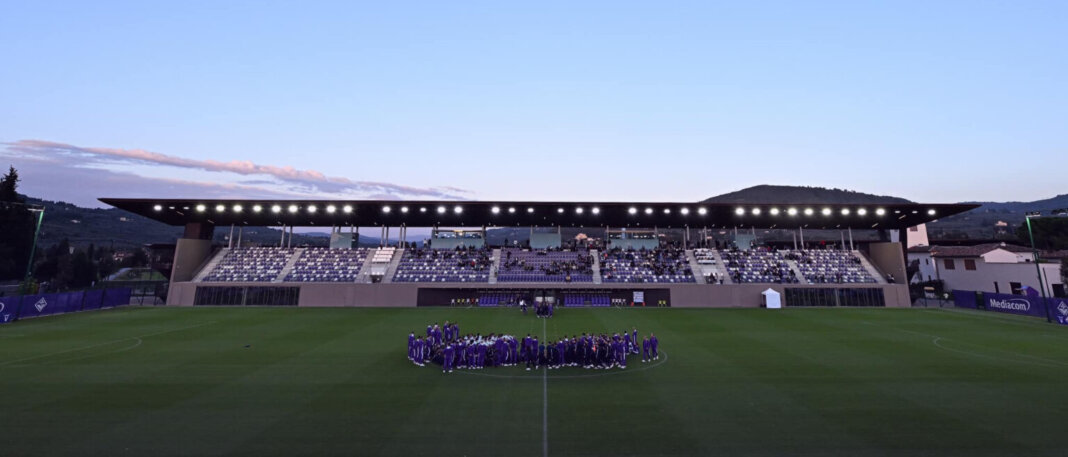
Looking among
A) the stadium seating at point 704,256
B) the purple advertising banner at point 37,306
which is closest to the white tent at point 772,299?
the stadium seating at point 704,256

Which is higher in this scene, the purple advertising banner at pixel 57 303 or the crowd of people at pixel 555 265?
the crowd of people at pixel 555 265

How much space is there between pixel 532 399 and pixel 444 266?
132ft

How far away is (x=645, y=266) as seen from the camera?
171 ft

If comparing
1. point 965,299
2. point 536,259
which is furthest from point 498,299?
point 965,299

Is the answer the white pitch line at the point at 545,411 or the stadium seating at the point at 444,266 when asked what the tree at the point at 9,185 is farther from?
the white pitch line at the point at 545,411

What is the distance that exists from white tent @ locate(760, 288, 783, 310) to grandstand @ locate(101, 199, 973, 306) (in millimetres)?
1698

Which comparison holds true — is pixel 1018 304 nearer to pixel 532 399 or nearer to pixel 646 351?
pixel 646 351

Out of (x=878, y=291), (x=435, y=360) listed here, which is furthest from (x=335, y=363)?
(x=878, y=291)

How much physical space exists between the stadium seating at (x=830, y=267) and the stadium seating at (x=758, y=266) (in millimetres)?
1786

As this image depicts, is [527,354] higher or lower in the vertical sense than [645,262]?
lower

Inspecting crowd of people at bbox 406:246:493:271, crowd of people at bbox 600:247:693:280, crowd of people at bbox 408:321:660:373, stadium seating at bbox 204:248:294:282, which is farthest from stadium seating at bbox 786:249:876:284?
stadium seating at bbox 204:248:294:282

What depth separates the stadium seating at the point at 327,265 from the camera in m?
49.4

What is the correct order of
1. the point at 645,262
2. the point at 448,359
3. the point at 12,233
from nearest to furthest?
the point at 448,359
the point at 645,262
the point at 12,233

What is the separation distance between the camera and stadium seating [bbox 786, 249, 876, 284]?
48.6 m
